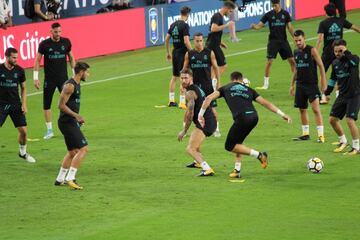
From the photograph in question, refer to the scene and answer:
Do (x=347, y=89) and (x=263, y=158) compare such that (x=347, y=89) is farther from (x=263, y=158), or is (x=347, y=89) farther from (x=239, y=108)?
(x=239, y=108)

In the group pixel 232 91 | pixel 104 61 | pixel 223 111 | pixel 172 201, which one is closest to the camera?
pixel 172 201

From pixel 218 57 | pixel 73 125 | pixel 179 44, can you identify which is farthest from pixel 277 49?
pixel 73 125

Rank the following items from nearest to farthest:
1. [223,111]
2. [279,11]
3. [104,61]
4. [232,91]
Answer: [232,91] → [223,111] → [279,11] → [104,61]

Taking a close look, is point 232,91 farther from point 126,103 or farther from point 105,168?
point 126,103

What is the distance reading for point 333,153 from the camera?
23312 mm

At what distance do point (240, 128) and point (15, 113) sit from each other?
5.36 metres

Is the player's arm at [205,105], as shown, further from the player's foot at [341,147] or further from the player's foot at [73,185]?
the player's foot at [341,147]

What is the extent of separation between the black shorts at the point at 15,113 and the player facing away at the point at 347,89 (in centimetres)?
685

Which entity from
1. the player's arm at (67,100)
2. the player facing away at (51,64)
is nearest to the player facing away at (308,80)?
the player facing away at (51,64)

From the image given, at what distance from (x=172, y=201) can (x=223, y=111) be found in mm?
9967

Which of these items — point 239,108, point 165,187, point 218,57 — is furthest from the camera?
point 218,57

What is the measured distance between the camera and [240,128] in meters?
20.8

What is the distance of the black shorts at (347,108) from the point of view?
898 inches

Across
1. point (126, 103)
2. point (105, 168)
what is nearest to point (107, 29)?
point (126, 103)
